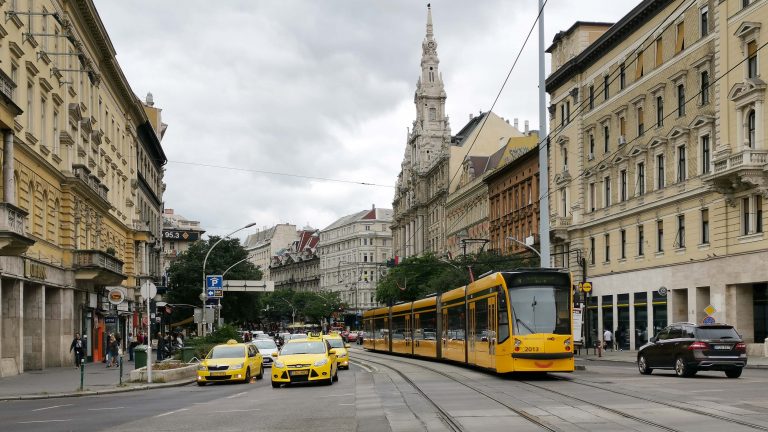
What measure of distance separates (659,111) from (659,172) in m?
3.15

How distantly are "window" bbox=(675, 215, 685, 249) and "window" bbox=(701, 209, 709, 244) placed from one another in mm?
2040

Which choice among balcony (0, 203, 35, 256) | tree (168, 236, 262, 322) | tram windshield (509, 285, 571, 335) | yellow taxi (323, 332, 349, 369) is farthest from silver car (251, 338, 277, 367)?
tree (168, 236, 262, 322)

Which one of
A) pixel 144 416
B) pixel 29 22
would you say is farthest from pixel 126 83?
pixel 144 416

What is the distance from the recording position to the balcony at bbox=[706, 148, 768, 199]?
41.6 meters

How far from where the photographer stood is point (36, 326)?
41250mm

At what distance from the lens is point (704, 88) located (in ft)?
155

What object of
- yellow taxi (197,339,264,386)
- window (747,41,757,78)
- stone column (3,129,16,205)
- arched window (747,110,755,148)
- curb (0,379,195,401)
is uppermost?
window (747,41,757,78)

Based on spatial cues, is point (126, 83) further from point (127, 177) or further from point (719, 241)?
point (719, 241)

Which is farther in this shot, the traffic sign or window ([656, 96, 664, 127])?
the traffic sign

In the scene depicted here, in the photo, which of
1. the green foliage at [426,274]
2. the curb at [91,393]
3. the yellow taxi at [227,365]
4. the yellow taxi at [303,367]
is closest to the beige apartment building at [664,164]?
the green foliage at [426,274]

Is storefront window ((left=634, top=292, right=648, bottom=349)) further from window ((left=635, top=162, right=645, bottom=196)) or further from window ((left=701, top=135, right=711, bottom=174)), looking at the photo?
window ((left=701, top=135, right=711, bottom=174))

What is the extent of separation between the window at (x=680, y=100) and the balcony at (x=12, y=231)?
31.7m

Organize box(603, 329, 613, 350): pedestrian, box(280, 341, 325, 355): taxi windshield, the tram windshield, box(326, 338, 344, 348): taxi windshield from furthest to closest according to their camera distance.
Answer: box(603, 329, 613, 350): pedestrian → box(326, 338, 344, 348): taxi windshield → box(280, 341, 325, 355): taxi windshield → the tram windshield

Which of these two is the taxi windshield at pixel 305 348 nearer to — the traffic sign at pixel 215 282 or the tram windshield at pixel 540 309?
the tram windshield at pixel 540 309
